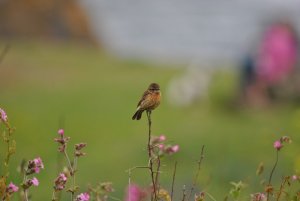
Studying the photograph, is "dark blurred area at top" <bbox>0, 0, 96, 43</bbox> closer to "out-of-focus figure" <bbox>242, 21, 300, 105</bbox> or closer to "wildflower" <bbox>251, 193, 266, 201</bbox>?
"out-of-focus figure" <bbox>242, 21, 300, 105</bbox>

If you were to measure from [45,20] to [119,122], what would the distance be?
763 centimetres

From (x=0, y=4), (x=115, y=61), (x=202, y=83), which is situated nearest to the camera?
(x=202, y=83)

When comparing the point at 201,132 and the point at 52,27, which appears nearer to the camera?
the point at 201,132

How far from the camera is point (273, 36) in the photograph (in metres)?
13.8

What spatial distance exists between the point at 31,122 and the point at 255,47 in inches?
163

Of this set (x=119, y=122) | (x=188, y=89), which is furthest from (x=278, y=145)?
(x=188, y=89)

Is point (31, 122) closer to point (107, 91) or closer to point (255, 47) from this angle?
point (107, 91)

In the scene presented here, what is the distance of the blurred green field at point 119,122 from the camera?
945cm

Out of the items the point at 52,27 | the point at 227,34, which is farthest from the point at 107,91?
the point at 227,34

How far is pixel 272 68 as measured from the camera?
13422mm

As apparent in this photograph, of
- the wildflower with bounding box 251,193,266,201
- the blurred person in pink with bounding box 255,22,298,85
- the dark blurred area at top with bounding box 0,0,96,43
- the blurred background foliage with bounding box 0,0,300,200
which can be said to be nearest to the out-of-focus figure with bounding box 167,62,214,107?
the blurred background foliage with bounding box 0,0,300,200

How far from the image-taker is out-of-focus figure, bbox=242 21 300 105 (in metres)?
13.5

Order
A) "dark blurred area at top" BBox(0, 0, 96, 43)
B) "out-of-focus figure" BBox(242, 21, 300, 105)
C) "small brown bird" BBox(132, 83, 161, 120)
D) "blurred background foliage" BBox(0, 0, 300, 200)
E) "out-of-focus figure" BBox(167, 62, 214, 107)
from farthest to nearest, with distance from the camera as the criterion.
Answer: "dark blurred area at top" BBox(0, 0, 96, 43) → "out-of-focus figure" BBox(242, 21, 300, 105) → "out-of-focus figure" BBox(167, 62, 214, 107) → "blurred background foliage" BBox(0, 0, 300, 200) → "small brown bird" BBox(132, 83, 161, 120)

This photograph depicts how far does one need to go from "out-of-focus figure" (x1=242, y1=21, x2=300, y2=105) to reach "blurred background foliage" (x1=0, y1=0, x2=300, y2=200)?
23cm
